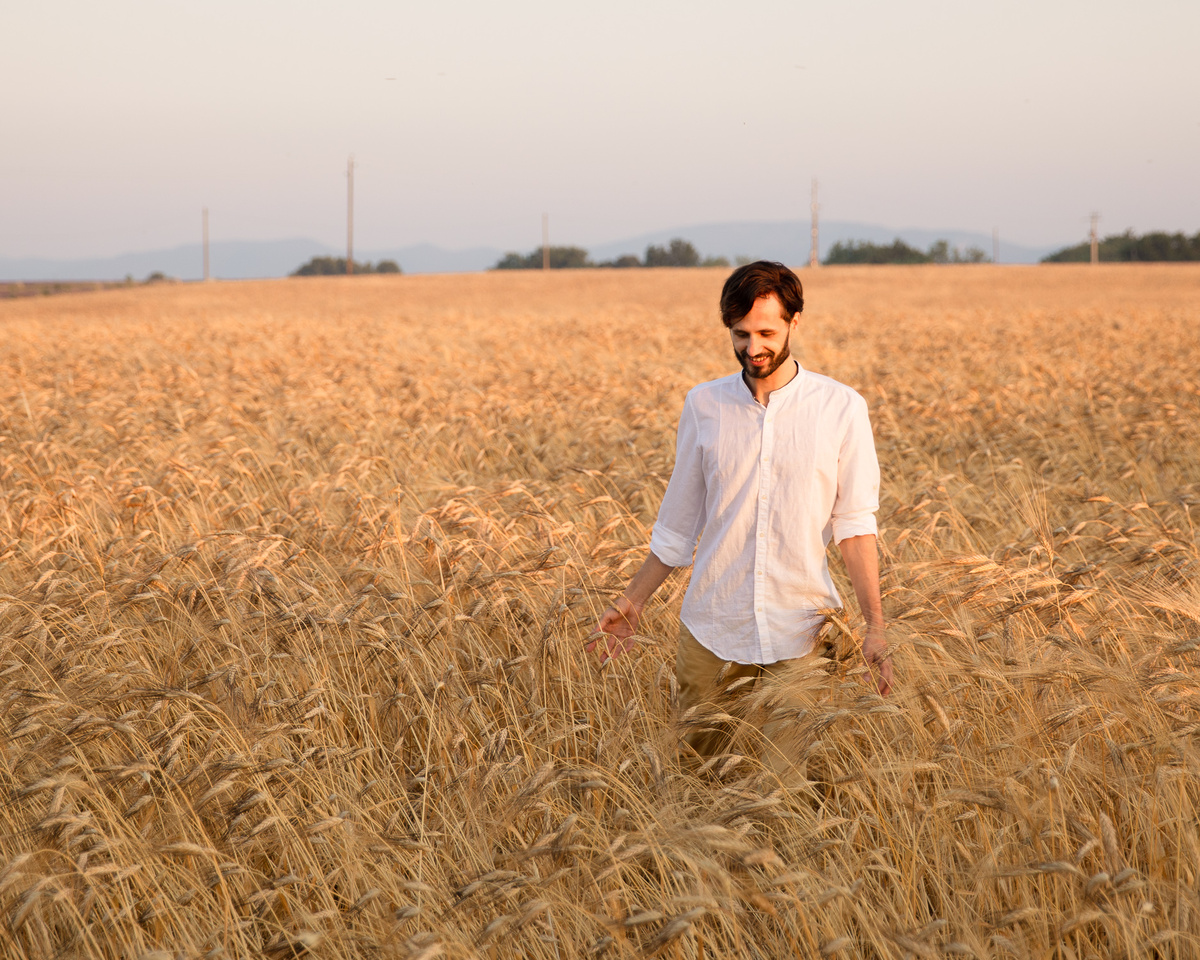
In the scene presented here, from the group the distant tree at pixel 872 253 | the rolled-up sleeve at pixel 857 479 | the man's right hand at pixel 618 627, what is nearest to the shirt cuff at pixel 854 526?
the rolled-up sleeve at pixel 857 479

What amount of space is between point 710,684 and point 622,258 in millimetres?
86310

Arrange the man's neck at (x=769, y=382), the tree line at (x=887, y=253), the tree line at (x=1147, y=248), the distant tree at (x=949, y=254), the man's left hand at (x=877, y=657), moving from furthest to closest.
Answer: the distant tree at (x=949, y=254) → the tree line at (x=887, y=253) → the tree line at (x=1147, y=248) → the man's neck at (x=769, y=382) → the man's left hand at (x=877, y=657)

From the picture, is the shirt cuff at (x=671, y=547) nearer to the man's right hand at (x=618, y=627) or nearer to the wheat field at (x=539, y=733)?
the man's right hand at (x=618, y=627)

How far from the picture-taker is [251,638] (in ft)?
11.0

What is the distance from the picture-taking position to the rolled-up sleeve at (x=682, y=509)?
9.32ft

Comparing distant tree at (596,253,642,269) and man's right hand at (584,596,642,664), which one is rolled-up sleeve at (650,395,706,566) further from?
distant tree at (596,253,642,269)

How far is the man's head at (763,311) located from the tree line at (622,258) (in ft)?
276

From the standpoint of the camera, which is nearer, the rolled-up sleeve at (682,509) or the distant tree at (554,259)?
the rolled-up sleeve at (682,509)

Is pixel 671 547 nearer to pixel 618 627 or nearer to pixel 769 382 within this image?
pixel 618 627

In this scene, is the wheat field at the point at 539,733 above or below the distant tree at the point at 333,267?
below

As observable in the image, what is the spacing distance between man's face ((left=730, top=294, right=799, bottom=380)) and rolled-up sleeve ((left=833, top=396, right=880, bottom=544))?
0.28m

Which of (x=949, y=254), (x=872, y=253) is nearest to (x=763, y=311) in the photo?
(x=872, y=253)

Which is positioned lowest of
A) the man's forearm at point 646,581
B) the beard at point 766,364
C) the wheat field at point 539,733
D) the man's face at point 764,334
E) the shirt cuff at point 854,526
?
the wheat field at point 539,733

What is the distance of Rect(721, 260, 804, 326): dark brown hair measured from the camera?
255 centimetres
